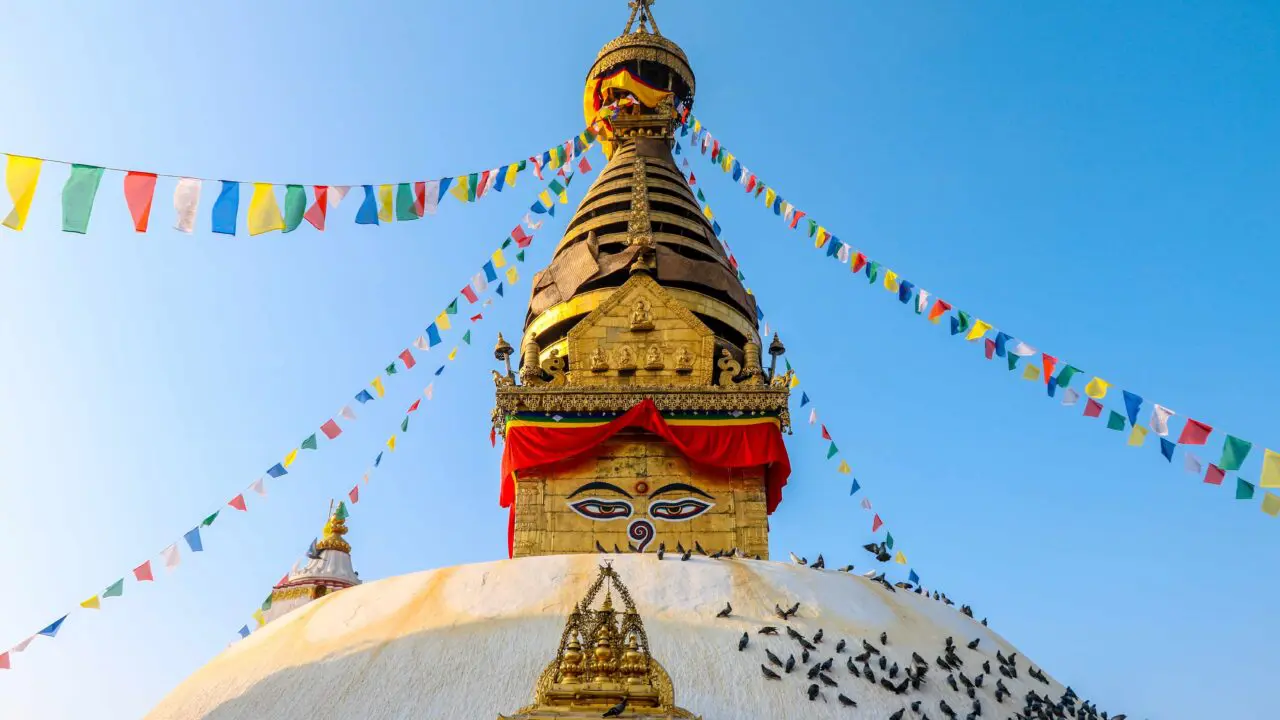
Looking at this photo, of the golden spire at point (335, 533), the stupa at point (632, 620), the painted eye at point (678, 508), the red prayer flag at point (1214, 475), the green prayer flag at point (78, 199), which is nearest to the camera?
the stupa at point (632, 620)

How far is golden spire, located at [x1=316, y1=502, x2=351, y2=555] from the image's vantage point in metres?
15.2

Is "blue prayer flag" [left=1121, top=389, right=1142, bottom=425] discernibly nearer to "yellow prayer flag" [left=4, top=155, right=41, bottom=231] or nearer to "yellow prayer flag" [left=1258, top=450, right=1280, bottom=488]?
"yellow prayer flag" [left=1258, top=450, right=1280, bottom=488]

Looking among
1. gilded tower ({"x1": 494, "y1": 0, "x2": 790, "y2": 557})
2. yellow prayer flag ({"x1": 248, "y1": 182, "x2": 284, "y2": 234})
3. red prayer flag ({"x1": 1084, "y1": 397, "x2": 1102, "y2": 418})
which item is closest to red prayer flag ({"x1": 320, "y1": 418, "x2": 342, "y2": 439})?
gilded tower ({"x1": 494, "y1": 0, "x2": 790, "y2": 557})

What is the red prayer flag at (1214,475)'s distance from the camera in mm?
7637

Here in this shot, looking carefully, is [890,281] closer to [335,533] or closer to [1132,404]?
[1132,404]

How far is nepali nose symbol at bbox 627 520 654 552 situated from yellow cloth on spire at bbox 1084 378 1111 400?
434cm

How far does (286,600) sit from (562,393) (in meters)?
6.40

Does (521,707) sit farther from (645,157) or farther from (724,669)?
(645,157)

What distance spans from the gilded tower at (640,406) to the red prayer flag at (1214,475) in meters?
4.06

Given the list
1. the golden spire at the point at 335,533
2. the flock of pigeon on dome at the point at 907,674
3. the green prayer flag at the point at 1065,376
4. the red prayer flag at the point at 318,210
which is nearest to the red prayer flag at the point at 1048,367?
the green prayer flag at the point at 1065,376

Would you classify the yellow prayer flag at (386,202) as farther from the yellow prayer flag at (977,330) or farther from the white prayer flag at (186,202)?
the yellow prayer flag at (977,330)

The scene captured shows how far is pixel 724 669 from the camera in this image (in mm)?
5652

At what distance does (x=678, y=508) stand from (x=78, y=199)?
6.42m

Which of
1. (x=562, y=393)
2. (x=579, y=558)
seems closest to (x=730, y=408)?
(x=562, y=393)
